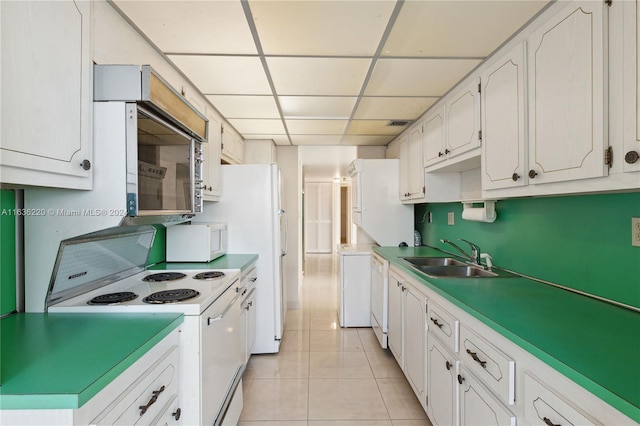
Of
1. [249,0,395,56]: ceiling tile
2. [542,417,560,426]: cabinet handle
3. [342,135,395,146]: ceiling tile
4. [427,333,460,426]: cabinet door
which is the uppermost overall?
[342,135,395,146]: ceiling tile

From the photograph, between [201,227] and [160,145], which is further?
[201,227]

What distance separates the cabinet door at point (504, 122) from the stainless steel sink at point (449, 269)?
24.1 inches

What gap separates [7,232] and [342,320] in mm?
2935

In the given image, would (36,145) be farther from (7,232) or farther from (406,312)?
(406,312)

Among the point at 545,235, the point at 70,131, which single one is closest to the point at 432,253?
the point at 545,235

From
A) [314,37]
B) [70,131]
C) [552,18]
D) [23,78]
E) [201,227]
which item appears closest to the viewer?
[23,78]

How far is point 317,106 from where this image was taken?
2648 millimetres

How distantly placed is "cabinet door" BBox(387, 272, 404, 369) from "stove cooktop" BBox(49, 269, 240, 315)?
128cm

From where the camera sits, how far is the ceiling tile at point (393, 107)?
2.49 m

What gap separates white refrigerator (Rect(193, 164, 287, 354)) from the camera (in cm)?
279

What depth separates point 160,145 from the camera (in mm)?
1430

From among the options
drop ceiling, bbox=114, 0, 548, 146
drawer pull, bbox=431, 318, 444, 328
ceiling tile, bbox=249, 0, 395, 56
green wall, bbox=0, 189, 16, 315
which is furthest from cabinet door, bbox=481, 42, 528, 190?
green wall, bbox=0, 189, 16, 315

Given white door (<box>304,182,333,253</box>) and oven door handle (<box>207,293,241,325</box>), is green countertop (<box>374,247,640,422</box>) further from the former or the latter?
white door (<box>304,182,333,253</box>)

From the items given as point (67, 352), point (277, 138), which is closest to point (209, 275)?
point (67, 352)
